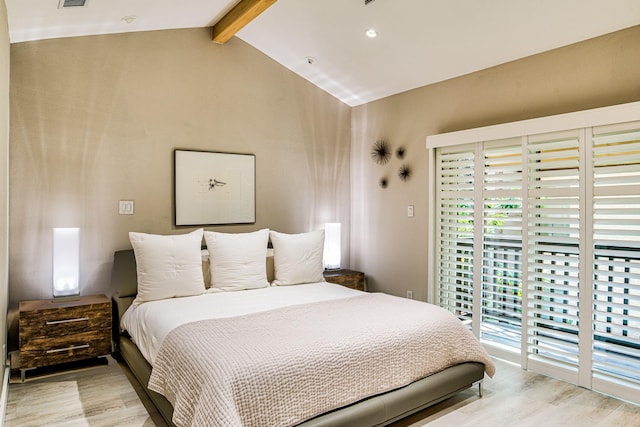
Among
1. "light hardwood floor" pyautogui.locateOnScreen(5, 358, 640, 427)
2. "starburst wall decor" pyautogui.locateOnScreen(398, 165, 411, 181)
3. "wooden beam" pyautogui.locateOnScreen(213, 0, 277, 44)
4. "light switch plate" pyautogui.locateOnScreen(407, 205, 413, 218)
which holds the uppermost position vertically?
"wooden beam" pyautogui.locateOnScreen(213, 0, 277, 44)

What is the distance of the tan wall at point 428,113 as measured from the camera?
312 cm

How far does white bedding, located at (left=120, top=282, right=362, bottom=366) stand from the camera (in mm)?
2758

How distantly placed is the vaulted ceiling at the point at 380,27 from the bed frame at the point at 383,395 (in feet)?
7.07

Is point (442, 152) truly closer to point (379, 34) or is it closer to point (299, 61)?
point (379, 34)

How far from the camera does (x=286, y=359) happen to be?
212 cm

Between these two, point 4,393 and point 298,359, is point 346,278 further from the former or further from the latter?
point 4,393

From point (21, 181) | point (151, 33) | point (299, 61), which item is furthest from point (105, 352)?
point (299, 61)

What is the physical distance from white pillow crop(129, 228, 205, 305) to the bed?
34 millimetres

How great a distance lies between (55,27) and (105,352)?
2531 millimetres

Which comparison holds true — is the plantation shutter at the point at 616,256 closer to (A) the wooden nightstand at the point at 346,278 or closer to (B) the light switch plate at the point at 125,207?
(A) the wooden nightstand at the point at 346,278

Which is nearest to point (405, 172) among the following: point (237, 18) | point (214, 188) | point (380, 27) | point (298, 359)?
point (380, 27)

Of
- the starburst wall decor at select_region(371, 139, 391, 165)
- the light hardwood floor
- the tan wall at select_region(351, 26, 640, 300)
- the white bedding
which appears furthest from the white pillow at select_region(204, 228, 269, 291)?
the starburst wall decor at select_region(371, 139, 391, 165)

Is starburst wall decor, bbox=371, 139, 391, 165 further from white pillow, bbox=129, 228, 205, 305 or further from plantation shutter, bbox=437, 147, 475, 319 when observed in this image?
white pillow, bbox=129, 228, 205, 305

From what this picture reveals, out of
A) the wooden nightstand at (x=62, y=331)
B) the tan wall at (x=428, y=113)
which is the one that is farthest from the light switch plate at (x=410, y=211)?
the wooden nightstand at (x=62, y=331)
